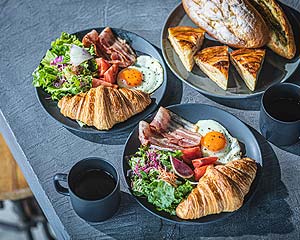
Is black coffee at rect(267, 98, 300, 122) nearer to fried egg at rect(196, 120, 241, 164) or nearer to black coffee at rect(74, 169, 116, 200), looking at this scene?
fried egg at rect(196, 120, 241, 164)

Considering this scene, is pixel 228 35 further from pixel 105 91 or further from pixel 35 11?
pixel 35 11

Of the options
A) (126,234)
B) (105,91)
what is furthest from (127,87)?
(126,234)

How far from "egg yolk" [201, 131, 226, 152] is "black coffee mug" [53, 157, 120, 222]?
0.38m

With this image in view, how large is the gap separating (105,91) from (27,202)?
3.47 feet

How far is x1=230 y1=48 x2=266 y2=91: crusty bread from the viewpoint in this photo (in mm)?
2320

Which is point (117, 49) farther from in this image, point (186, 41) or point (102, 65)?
point (186, 41)

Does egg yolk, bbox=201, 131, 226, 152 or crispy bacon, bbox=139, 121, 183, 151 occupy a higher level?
crispy bacon, bbox=139, 121, 183, 151

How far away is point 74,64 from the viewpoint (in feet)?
7.75

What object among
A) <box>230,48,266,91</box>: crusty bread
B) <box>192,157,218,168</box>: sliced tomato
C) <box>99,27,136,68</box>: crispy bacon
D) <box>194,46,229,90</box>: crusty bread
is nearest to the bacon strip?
<box>99,27,136,68</box>: crispy bacon

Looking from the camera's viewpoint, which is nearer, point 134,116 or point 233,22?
point 134,116

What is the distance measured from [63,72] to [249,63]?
29.2 inches

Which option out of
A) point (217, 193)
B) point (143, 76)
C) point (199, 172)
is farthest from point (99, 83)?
point (217, 193)

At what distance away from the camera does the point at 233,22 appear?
2.42 metres

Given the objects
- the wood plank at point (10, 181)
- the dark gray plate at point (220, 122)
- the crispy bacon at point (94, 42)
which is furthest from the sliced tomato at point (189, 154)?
the wood plank at point (10, 181)
